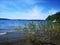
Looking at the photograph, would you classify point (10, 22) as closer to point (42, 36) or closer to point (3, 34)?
point (3, 34)

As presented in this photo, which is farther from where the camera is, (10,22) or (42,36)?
(42,36)

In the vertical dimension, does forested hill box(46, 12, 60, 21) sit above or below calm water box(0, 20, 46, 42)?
above

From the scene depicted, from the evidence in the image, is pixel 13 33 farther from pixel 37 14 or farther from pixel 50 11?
pixel 50 11

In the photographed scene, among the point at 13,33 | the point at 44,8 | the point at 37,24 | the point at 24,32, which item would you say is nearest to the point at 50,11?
the point at 44,8

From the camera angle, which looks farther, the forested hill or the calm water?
the forested hill

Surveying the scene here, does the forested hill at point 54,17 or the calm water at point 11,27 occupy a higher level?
the forested hill at point 54,17

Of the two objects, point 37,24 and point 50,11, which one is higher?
point 50,11

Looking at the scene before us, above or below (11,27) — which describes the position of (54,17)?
above

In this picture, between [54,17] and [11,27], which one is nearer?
[11,27]

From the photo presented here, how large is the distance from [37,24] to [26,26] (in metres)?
0.26

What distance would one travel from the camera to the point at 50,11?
324cm

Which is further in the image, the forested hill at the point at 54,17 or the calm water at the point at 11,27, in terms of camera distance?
the forested hill at the point at 54,17

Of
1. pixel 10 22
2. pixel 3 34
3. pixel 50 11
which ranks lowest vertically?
pixel 3 34

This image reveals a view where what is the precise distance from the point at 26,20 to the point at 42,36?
0.51m
